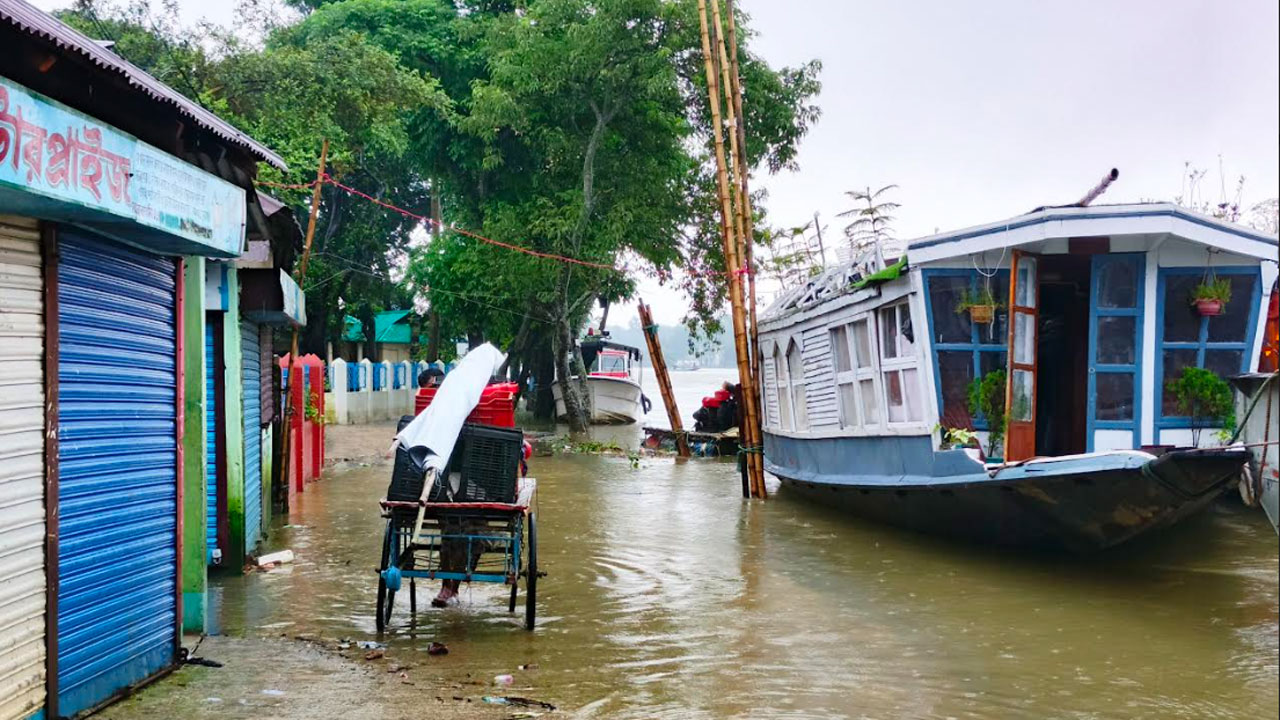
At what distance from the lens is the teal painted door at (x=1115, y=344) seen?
9789 millimetres

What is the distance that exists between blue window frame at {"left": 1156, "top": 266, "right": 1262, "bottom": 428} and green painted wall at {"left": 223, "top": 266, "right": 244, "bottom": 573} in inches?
299

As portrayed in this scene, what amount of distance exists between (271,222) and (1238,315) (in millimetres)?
8133

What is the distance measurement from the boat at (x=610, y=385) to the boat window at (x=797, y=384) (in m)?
17.2

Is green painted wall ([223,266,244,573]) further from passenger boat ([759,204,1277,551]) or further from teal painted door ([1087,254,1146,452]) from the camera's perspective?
teal painted door ([1087,254,1146,452])

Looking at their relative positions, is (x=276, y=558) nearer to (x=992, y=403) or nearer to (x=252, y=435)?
(x=252, y=435)

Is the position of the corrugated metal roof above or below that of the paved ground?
above

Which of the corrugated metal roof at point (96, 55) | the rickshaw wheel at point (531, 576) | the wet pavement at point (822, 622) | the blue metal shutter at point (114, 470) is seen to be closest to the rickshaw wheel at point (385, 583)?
the wet pavement at point (822, 622)

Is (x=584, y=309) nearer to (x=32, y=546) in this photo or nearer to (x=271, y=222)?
(x=271, y=222)

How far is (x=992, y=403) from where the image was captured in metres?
10.1

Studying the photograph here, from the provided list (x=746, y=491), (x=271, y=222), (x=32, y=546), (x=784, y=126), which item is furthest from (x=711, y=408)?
(x=32, y=546)

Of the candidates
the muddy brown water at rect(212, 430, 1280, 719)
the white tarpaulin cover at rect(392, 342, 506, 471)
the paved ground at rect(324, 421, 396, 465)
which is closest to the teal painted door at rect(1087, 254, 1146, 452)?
the muddy brown water at rect(212, 430, 1280, 719)

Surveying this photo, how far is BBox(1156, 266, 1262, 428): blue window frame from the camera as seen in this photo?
31.9 feet

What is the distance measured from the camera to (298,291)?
35.5ft

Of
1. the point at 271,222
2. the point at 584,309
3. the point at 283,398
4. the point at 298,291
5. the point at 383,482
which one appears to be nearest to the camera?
the point at 271,222
